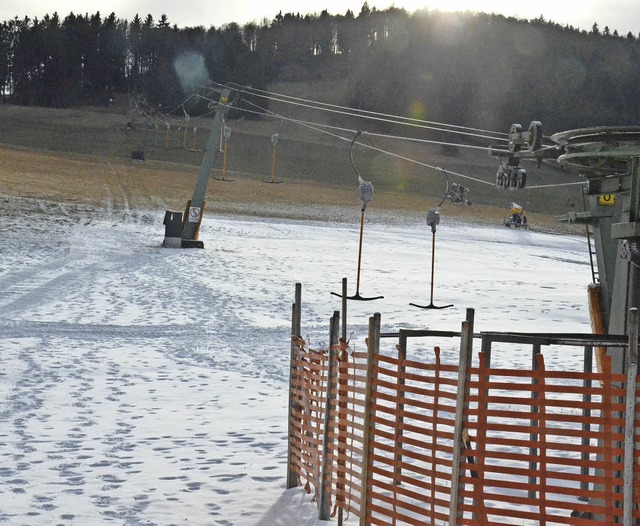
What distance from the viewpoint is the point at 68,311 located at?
19.5 m

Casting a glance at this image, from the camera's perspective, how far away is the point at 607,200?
8797 millimetres

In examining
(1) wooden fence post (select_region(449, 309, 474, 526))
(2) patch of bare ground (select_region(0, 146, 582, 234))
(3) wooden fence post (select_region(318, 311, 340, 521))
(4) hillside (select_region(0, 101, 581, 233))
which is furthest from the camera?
(4) hillside (select_region(0, 101, 581, 233))

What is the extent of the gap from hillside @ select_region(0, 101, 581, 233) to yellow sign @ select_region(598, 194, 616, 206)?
1710 inches

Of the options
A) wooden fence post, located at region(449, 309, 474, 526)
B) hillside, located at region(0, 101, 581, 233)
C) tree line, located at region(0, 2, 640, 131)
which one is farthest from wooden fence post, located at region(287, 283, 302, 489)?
tree line, located at region(0, 2, 640, 131)

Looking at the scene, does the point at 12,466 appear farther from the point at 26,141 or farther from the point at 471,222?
the point at 26,141

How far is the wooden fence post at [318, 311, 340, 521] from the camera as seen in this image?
7.56 meters

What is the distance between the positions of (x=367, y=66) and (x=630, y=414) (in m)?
158

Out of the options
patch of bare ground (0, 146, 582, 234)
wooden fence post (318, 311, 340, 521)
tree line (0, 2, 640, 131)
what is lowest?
wooden fence post (318, 311, 340, 521)

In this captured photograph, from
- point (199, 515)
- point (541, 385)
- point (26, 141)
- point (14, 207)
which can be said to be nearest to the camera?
point (541, 385)

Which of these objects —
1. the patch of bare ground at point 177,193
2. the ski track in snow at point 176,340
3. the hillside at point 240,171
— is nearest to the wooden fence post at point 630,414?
the ski track in snow at point 176,340

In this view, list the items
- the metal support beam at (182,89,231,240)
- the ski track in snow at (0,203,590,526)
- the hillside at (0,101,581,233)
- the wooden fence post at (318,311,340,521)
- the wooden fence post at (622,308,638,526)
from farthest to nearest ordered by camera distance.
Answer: the hillside at (0,101,581,233)
the metal support beam at (182,89,231,240)
the ski track in snow at (0,203,590,526)
the wooden fence post at (318,311,340,521)
the wooden fence post at (622,308,638,526)

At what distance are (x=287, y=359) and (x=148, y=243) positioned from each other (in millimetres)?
21200

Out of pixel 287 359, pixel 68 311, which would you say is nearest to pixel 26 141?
pixel 68 311

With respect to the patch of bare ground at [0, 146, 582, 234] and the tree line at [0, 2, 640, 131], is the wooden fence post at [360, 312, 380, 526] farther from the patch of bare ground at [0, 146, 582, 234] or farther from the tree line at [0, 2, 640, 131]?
the tree line at [0, 2, 640, 131]
